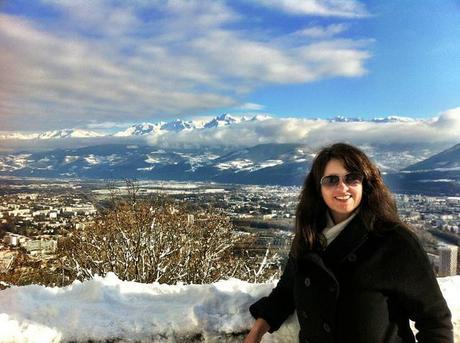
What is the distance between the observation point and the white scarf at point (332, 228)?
90.7 inches

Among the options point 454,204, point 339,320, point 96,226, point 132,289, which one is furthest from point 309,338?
point 454,204

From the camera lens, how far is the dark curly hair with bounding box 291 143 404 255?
7.38 ft

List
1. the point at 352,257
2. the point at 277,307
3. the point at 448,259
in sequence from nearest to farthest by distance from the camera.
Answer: the point at 352,257, the point at 277,307, the point at 448,259

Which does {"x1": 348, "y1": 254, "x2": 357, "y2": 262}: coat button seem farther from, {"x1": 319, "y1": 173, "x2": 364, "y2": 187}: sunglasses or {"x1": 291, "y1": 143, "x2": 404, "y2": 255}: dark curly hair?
{"x1": 319, "y1": 173, "x2": 364, "y2": 187}: sunglasses

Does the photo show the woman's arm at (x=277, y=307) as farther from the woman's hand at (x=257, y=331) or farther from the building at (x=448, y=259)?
the building at (x=448, y=259)

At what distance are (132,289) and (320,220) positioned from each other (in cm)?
162

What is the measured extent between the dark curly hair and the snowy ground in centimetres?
72

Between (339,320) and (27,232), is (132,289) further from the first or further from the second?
(27,232)

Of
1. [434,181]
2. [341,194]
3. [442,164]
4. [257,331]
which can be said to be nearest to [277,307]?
[257,331]

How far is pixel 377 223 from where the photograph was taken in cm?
221

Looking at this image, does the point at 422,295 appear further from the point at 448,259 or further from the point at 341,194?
the point at 448,259

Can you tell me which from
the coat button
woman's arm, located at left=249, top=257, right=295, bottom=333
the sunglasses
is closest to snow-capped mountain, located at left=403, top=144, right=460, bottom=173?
woman's arm, located at left=249, top=257, right=295, bottom=333

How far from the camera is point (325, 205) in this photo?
250cm

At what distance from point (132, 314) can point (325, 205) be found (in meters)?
1.49
